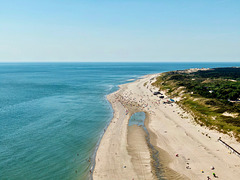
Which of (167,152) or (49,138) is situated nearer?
(167,152)

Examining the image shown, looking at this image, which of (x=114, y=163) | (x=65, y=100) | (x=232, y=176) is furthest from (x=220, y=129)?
(x=65, y=100)

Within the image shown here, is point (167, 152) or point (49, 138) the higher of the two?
point (167, 152)

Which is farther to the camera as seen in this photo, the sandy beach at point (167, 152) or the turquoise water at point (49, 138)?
the turquoise water at point (49, 138)

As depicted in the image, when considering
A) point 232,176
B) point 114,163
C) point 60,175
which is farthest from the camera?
point 114,163

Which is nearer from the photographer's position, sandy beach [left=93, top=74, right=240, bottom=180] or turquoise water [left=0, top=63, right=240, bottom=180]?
sandy beach [left=93, top=74, right=240, bottom=180]

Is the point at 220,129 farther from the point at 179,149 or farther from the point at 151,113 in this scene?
the point at 151,113

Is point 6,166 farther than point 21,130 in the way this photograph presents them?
No

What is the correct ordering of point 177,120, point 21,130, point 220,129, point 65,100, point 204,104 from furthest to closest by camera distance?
point 65,100 → point 204,104 → point 177,120 → point 21,130 → point 220,129

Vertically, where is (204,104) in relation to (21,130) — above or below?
above
